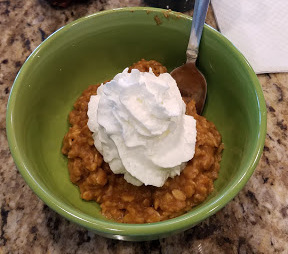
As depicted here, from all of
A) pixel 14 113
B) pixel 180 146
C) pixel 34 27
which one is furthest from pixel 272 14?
pixel 14 113

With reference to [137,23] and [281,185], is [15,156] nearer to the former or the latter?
[137,23]

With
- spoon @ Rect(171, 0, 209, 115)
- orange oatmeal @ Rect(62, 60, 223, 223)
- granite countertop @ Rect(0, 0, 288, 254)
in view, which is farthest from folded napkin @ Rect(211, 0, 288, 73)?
orange oatmeal @ Rect(62, 60, 223, 223)

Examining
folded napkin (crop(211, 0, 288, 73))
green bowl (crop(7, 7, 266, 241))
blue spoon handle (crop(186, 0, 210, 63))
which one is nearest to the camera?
green bowl (crop(7, 7, 266, 241))

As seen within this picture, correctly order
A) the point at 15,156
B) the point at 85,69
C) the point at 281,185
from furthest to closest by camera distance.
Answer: the point at 85,69 < the point at 281,185 < the point at 15,156

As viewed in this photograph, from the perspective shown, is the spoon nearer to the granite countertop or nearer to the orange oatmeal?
the orange oatmeal

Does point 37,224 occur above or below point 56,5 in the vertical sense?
below

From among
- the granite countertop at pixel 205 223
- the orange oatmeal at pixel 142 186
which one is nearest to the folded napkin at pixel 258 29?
the granite countertop at pixel 205 223
